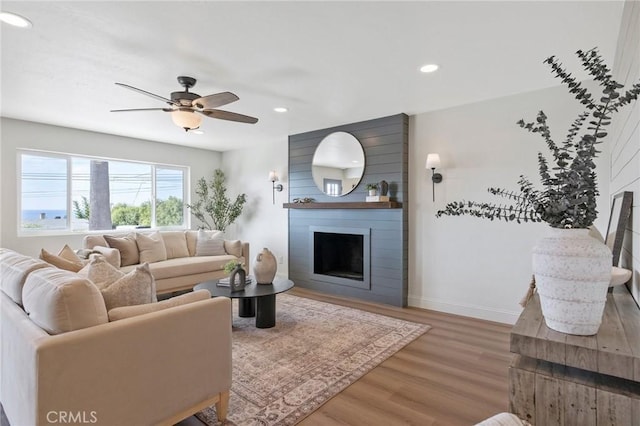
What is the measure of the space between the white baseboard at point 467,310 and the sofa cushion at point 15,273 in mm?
3642

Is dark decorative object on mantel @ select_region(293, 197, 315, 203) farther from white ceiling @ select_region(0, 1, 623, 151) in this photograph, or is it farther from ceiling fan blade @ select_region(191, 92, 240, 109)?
ceiling fan blade @ select_region(191, 92, 240, 109)

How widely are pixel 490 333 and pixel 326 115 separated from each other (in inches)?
121

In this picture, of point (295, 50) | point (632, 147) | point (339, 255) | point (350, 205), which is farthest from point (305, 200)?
point (632, 147)

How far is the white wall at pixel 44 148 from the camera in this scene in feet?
13.5

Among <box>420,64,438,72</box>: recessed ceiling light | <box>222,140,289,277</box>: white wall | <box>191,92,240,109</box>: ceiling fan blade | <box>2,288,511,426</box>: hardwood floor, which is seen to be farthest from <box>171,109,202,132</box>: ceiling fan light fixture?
<box>222,140,289,277</box>: white wall

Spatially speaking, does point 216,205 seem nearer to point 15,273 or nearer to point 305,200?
point 305,200

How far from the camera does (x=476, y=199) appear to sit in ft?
12.0

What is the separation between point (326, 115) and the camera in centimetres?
414

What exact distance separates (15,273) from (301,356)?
1980 millimetres

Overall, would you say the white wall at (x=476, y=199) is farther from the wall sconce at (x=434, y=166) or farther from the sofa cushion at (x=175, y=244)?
the sofa cushion at (x=175, y=244)

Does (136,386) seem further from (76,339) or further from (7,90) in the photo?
(7,90)

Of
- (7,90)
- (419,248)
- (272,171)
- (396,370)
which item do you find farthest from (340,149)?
(7,90)

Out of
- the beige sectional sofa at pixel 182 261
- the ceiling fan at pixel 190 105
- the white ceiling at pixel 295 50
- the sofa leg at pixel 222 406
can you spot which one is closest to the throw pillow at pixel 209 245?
the beige sectional sofa at pixel 182 261

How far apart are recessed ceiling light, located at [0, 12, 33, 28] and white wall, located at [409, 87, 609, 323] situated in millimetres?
3686
